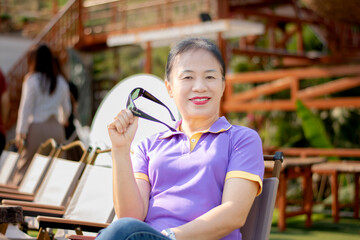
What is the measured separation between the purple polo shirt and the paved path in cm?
1561

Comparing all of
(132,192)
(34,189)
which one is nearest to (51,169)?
(34,189)

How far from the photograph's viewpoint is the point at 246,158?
95.4 inches

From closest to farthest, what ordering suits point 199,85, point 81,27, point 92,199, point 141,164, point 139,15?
point 199,85, point 141,164, point 92,199, point 81,27, point 139,15

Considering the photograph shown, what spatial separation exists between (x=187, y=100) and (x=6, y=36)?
16.7 metres

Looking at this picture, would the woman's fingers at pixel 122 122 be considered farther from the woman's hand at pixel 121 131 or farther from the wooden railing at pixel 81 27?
the wooden railing at pixel 81 27

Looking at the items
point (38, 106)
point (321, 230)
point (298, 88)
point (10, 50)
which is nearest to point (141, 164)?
point (38, 106)

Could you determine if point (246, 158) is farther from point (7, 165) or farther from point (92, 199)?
point (7, 165)

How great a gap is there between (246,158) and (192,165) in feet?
0.73

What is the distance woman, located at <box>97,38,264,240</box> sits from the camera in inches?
92.9

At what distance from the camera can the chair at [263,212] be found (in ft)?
8.35

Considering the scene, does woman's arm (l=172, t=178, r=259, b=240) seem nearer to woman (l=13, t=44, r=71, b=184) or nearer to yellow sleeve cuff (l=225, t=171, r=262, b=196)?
yellow sleeve cuff (l=225, t=171, r=262, b=196)

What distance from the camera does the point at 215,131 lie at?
8.41ft

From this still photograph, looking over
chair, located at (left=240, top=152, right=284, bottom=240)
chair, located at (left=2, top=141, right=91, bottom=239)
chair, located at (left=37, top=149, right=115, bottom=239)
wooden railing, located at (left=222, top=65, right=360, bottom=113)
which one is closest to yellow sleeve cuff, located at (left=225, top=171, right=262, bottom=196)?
chair, located at (left=240, top=152, right=284, bottom=240)

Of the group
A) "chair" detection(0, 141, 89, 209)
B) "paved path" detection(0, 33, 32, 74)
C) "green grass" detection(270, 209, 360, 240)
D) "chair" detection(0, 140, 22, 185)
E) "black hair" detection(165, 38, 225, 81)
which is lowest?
"green grass" detection(270, 209, 360, 240)
